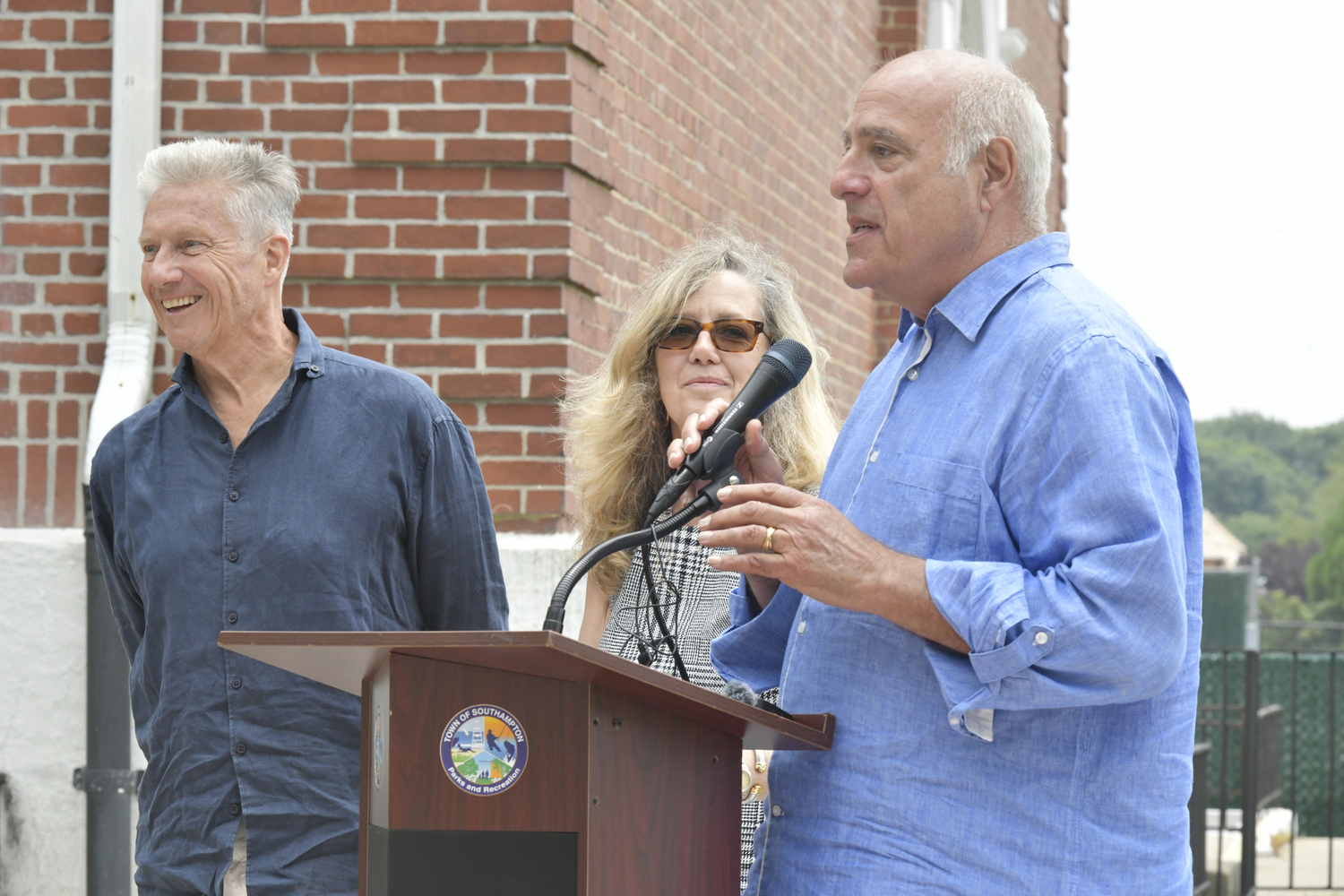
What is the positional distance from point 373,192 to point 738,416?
118 inches

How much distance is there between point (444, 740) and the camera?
1.66 meters

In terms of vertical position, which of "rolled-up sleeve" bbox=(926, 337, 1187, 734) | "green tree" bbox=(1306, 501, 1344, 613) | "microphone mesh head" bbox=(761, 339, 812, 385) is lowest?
"green tree" bbox=(1306, 501, 1344, 613)

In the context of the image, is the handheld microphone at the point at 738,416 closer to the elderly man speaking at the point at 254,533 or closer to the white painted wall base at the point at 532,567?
the elderly man speaking at the point at 254,533

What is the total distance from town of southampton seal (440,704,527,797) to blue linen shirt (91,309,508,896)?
91 cm

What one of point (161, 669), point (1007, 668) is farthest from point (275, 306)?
point (1007, 668)

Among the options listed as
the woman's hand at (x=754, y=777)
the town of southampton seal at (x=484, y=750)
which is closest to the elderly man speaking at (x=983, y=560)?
the town of southampton seal at (x=484, y=750)

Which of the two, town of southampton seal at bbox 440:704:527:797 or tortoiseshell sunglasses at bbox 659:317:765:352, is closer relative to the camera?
town of southampton seal at bbox 440:704:527:797

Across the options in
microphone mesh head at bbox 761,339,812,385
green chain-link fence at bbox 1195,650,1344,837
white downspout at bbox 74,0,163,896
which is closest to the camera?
microphone mesh head at bbox 761,339,812,385

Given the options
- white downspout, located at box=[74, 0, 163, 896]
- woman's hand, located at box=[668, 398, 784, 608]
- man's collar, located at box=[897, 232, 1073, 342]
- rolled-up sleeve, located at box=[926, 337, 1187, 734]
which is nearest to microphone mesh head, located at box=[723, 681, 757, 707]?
woman's hand, located at box=[668, 398, 784, 608]

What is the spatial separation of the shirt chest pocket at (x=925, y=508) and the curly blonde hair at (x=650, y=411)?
1.11m

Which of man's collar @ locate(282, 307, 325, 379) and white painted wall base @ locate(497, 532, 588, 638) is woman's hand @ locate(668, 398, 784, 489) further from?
white painted wall base @ locate(497, 532, 588, 638)

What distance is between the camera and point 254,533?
8.41 ft

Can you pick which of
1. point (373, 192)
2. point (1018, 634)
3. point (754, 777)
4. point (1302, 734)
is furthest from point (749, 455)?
point (1302, 734)

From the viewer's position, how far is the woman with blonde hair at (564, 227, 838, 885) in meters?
2.81
